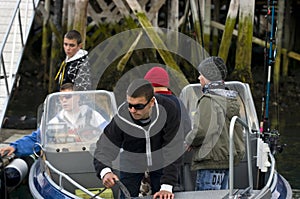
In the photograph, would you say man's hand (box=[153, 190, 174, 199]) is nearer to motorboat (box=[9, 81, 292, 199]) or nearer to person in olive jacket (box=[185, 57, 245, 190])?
motorboat (box=[9, 81, 292, 199])

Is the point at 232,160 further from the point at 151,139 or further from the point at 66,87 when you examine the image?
the point at 66,87

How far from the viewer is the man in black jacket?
581 cm

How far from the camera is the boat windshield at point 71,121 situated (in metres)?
7.17

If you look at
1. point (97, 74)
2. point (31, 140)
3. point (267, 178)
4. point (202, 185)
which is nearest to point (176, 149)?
point (202, 185)

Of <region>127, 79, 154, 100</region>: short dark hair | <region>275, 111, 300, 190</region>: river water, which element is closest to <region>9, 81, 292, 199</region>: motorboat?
<region>127, 79, 154, 100</region>: short dark hair

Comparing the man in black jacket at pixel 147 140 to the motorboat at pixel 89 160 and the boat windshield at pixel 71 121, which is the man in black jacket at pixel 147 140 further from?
the boat windshield at pixel 71 121

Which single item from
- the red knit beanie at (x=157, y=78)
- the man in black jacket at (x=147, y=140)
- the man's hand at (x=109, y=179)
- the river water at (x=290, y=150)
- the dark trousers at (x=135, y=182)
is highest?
the red knit beanie at (x=157, y=78)

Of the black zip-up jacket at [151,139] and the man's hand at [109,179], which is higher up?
the black zip-up jacket at [151,139]

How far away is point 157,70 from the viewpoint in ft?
21.7

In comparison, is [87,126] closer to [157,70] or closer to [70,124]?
[70,124]

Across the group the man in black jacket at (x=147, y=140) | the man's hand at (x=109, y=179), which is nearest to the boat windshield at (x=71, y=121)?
the man in black jacket at (x=147, y=140)

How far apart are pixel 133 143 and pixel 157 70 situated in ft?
2.79

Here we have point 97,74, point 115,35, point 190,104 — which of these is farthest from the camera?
point 115,35

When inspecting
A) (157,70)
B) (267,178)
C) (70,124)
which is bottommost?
(267,178)
